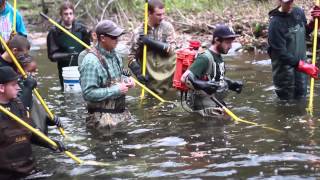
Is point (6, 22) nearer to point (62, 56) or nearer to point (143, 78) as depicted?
point (62, 56)

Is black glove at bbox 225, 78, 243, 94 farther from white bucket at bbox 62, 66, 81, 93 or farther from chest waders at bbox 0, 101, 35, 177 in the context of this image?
white bucket at bbox 62, 66, 81, 93

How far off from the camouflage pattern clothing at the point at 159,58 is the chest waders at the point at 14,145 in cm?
449

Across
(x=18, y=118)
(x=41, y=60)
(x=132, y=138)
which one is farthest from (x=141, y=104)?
(x=41, y=60)

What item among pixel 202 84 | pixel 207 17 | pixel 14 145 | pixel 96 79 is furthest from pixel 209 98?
pixel 207 17

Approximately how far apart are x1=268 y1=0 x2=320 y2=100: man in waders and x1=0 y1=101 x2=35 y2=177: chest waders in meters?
4.47

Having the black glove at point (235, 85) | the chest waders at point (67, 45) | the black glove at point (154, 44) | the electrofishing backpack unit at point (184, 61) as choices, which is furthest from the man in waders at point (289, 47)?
the chest waders at point (67, 45)

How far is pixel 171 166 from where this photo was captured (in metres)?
6.50

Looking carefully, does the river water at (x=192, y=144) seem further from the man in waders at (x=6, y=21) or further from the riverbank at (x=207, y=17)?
the riverbank at (x=207, y=17)

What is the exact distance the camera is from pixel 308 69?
336 inches

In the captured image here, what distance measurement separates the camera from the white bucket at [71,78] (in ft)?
34.7

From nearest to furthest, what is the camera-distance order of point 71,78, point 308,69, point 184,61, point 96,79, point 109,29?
1. point 109,29
2. point 96,79
3. point 184,61
4. point 308,69
5. point 71,78

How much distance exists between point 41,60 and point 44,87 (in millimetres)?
5181

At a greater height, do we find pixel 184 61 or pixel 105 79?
pixel 184 61

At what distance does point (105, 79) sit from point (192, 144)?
142 centimetres
